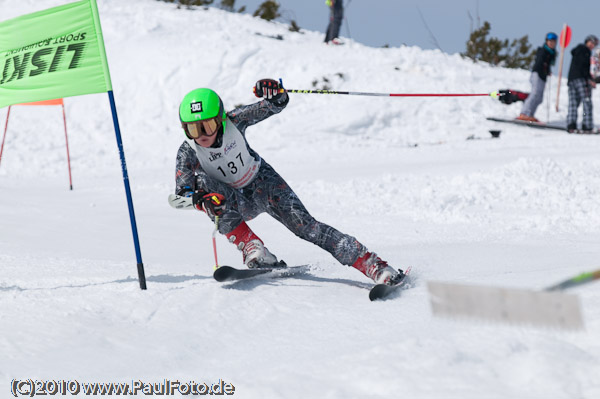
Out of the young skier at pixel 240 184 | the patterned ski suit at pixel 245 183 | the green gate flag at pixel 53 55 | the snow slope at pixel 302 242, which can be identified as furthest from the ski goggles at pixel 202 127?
the snow slope at pixel 302 242

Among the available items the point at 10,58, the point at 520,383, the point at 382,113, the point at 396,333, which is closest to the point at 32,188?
the point at 10,58

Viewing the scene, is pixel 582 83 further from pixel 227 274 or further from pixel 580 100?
pixel 227 274

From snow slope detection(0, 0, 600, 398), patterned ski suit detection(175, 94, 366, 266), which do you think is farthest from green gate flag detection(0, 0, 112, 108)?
snow slope detection(0, 0, 600, 398)

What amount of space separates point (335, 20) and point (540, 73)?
5977 millimetres

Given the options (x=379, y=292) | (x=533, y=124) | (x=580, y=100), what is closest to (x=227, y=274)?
(x=379, y=292)

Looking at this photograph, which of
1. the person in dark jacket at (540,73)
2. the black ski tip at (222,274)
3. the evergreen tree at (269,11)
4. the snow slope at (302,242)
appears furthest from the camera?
the evergreen tree at (269,11)

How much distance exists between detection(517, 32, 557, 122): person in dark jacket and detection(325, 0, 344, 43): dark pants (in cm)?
524

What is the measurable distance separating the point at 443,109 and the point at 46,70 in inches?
440

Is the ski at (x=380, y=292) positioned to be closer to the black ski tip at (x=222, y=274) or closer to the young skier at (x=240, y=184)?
the young skier at (x=240, y=184)

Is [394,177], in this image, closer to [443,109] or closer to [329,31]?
[443,109]

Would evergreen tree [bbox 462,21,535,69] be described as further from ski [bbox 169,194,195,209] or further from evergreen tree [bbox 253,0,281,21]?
ski [bbox 169,194,195,209]

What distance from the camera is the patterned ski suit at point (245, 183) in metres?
4.46

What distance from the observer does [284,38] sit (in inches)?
717

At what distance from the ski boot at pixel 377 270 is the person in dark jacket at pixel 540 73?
397 inches
